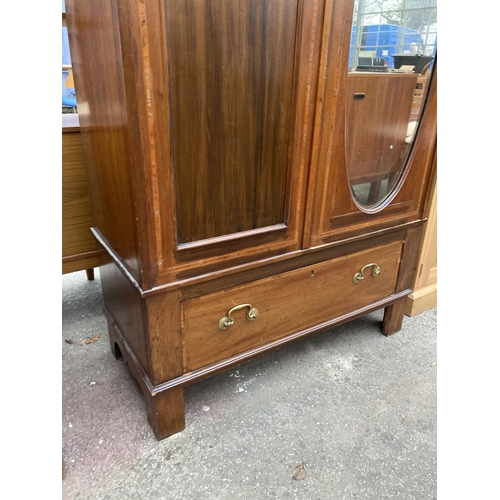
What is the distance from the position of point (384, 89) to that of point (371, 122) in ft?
0.36

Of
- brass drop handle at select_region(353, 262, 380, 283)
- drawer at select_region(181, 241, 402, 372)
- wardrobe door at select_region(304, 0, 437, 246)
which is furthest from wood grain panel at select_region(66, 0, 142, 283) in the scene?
brass drop handle at select_region(353, 262, 380, 283)

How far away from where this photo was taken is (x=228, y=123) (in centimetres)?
95

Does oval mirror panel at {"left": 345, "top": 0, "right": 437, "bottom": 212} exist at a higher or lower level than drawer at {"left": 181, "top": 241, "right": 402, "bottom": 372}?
higher

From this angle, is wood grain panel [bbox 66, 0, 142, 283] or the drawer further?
the drawer

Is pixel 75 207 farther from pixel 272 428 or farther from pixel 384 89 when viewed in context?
pixel 384 89

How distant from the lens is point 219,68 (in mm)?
886

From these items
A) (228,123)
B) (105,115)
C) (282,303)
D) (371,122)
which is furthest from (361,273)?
(105,115)

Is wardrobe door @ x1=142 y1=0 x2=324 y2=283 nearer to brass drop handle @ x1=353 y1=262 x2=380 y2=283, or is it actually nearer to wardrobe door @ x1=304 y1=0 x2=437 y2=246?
wardrobe door @ x1=304 y1=0 x2=437 y2=246

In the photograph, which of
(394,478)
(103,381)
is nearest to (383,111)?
(394,478)

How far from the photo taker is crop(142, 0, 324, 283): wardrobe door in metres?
0.83

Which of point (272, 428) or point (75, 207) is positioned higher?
point (75, 207)

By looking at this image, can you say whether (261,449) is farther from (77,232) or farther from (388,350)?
(77,232)

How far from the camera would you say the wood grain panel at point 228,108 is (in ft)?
2.76

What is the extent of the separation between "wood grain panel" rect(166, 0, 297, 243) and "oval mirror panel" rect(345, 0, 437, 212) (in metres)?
0.24
